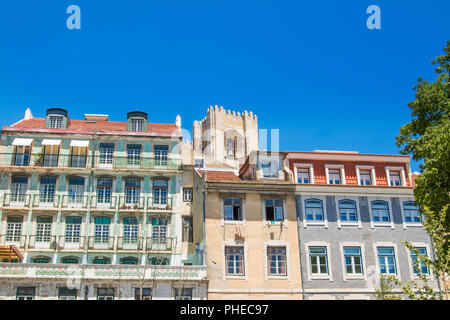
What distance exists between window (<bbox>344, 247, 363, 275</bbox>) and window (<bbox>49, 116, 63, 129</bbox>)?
85.0 ft

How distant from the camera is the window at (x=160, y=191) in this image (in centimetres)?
4059

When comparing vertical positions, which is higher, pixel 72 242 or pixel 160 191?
pixel 160 191

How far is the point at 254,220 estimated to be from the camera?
35156 millimetres

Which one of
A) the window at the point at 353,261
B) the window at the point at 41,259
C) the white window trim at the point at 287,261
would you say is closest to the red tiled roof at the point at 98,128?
the window at the point at 41,259

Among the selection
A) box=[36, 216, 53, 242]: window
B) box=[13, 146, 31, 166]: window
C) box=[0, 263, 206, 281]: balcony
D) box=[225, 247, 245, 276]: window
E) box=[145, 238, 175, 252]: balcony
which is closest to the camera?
box=[0, 263, 206, 281]: balcony

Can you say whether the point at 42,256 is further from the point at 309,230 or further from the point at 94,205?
the point at 309,230

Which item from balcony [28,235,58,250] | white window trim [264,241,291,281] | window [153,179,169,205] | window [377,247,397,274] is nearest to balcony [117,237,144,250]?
window [153,179,169,205]

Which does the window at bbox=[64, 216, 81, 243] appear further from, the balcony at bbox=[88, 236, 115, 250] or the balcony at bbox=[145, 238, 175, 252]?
the balcony at bbox=[145, 238, 175, 252]

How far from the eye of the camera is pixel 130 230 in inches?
1560

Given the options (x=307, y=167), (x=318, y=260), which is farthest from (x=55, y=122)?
(x=318, y=260)

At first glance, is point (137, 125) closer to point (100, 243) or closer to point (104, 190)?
point (104, 190)

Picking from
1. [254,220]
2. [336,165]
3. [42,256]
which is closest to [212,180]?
[254,220]

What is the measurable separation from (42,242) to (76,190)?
4677 millimetres

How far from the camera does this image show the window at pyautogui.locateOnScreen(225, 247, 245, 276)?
3381 cm
